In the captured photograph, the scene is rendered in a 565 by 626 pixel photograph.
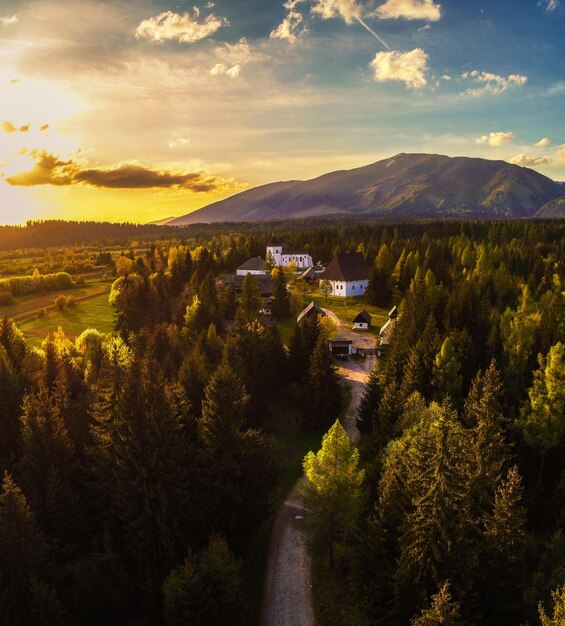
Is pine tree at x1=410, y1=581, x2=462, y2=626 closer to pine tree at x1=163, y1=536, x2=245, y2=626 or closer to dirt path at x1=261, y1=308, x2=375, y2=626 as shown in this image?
pine tree at x1=163, y1=536, x2=245, y2=626

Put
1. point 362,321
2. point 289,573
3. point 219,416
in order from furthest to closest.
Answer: point 362,321
point 219,416
point 289,573

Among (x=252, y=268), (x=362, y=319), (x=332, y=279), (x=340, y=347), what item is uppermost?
(x=252, y=268)

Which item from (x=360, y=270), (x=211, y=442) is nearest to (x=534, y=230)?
(x=360, y=270)

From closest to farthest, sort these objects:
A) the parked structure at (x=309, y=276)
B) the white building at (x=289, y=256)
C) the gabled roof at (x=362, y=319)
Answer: the gabled roof at (x=362, y=319) → the parked structure at (x=309, y=276) → the white building at (x=289, y=256)

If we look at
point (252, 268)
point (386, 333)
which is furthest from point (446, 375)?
point (252, 268)

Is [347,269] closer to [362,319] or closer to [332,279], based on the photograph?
[332,279]

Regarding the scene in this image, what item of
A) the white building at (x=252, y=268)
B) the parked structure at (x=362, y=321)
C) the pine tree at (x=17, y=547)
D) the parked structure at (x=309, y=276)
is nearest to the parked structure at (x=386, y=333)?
the parked structure at (x=362, y=321)

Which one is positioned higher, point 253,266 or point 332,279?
point 253,266

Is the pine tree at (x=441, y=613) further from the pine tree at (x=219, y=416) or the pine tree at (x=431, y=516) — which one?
the pine tree at (x=219, y=416)

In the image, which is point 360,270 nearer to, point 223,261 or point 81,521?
point 223,261
